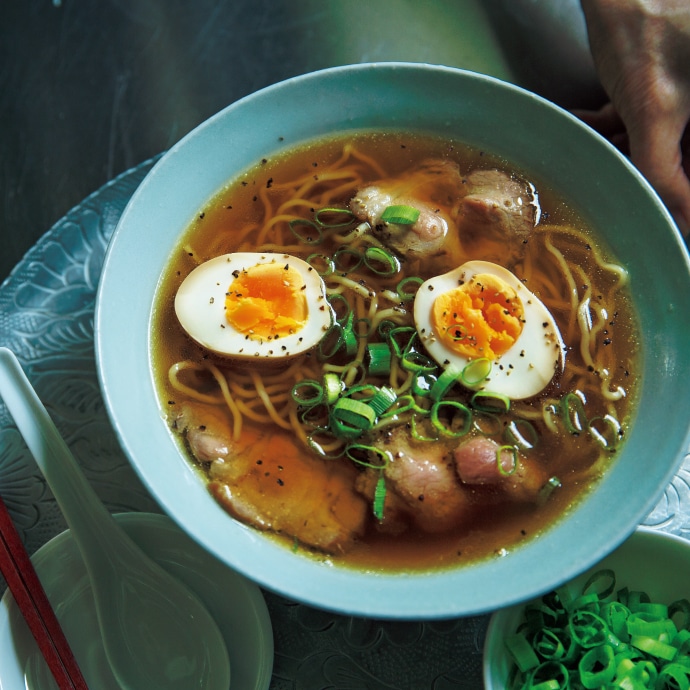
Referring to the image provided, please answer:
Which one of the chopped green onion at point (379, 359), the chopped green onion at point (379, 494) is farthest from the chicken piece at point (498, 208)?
the chopped green onion at point (379, 494)

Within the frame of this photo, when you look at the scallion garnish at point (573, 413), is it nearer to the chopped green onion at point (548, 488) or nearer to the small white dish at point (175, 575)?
the chopped green onion at point (548, 488)

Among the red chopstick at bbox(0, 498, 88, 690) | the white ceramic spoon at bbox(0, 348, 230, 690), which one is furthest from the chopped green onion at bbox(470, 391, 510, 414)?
the red chopstick at bbox(0, 498, 88, 690)

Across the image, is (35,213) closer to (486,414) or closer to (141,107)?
(141,107)

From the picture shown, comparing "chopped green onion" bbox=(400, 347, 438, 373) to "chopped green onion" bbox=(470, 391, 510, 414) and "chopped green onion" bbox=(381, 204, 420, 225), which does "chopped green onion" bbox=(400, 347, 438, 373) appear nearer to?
"chopped green onion" bbox=(470, 391, 510, 414)

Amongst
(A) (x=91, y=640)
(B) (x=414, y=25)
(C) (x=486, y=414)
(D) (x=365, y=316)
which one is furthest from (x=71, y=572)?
(B) (x=414, y=25)

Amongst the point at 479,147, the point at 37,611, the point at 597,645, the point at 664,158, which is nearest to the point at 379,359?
the point at 479,147
